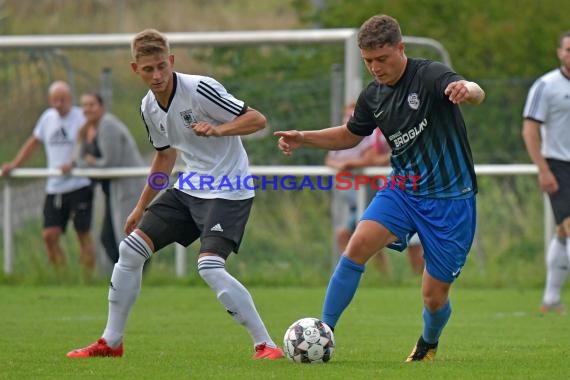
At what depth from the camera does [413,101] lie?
8086mm

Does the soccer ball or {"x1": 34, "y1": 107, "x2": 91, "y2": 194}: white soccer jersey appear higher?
{"x1": 34, "y1": 107, "x2": 91, "y2": 194}: white soccer jersey

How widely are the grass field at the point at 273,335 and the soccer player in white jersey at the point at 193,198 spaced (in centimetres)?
30

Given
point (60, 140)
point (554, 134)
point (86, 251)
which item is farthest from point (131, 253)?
point (60, 140)

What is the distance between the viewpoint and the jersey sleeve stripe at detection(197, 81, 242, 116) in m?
8.47

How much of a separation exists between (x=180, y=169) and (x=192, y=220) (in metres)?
7.24

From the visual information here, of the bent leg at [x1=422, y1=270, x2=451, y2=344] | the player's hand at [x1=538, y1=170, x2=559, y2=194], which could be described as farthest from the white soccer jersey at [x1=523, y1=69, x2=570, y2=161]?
the bent leg at [x1=422, y1=270, x2=451, y2=344]

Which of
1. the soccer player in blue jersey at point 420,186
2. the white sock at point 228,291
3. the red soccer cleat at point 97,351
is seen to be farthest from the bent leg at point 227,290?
the red soccer cleat at point 97,351

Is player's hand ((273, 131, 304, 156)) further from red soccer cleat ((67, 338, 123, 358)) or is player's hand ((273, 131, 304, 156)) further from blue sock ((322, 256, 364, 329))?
red soccer cleat ((67, 338, 123, 358))

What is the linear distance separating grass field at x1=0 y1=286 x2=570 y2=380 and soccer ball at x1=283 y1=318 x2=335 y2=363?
3.4 inches

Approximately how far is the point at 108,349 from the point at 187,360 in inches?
21.7

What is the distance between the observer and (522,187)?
1608 centimetres

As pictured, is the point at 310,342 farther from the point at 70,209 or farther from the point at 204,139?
the point at 70,209

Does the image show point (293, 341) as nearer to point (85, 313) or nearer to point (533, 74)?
point (85, 313)

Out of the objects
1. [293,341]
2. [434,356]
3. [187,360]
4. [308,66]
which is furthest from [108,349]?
[308,66]
